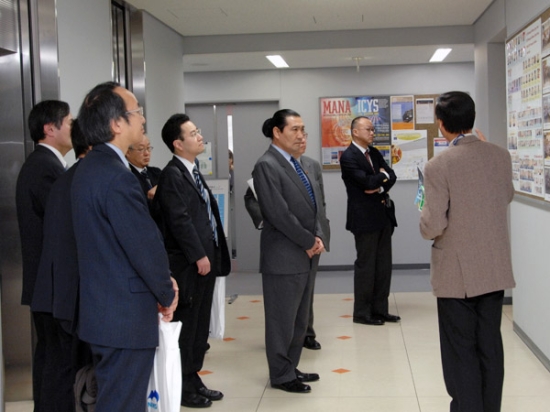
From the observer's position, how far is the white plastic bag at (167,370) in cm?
286

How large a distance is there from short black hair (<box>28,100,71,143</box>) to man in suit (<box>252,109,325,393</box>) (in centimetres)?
131

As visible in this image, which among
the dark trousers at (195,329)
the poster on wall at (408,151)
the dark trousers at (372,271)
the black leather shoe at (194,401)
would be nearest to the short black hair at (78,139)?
the dark trousers at (195,329)

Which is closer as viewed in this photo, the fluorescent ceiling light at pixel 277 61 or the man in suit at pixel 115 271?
the man in suit at pixel 115 271

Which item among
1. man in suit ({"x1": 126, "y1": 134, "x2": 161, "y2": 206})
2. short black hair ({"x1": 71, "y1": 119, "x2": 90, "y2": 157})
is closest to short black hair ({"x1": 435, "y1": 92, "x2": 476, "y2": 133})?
short black hair ({"x1": 71, "y1": 119, "x2": 90, "y2": 157})

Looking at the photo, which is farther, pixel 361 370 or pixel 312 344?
pixel 312 344

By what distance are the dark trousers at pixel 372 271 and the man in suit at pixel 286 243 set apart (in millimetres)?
1970

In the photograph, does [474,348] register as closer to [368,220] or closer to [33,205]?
[33,205]

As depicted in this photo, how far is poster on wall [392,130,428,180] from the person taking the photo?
10.4 metres

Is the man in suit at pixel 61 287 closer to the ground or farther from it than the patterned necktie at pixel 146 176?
closer to the ground

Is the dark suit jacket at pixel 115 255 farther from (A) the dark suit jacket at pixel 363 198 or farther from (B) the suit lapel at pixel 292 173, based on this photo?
(A) the dark suit jacket at pixel 363 198

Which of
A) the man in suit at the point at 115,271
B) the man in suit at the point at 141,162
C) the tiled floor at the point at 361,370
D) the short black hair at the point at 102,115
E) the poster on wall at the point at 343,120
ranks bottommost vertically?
the tiled floor at the point at 361,370

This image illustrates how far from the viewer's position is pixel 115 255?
2.71 m

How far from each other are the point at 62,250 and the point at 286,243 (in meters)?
1.79

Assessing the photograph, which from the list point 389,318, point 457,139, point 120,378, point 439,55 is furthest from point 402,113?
point 120,378
